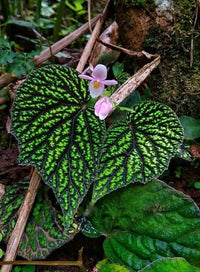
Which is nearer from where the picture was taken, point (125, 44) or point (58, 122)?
point (58, 122)

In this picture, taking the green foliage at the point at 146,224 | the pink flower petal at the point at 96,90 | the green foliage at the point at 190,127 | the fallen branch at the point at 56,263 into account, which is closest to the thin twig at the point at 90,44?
the pink flower petal at the point at 96,90

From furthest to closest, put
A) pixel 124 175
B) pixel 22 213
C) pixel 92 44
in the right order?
pixel 92 44
pixel 22 213
pixel 124 175

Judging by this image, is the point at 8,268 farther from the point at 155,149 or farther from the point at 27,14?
the point at 27,14

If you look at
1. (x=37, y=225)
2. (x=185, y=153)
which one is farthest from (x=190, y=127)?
(x=37, y=225)

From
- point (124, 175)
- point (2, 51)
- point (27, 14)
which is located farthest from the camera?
point (27, 14)

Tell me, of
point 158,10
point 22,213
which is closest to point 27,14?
point 158,10

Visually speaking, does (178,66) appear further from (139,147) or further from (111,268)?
(111,268)

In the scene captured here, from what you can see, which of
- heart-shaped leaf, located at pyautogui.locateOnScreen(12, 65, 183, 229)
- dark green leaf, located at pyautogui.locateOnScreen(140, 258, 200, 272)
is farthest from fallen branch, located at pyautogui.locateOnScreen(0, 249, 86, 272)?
dark green leaf, located at pyautogui.locateOnScreen(140, 258, 200, 272)
